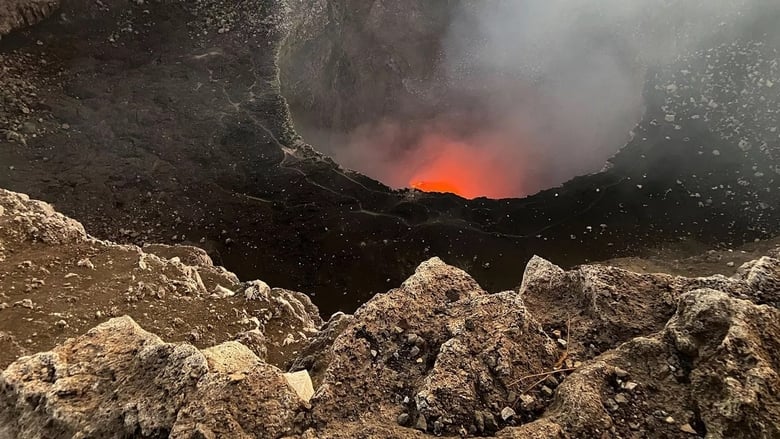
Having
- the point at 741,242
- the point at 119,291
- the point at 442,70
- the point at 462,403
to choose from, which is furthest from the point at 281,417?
the point at 442,70

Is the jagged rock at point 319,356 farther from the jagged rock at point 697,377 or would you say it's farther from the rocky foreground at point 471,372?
the jagged rock at point 697,377

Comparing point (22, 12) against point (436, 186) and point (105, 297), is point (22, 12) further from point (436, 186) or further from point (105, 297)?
point (436, 186)

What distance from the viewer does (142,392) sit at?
592 cm

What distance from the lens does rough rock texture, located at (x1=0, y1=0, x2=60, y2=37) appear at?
22.1 metres

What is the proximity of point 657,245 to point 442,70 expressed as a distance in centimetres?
1513

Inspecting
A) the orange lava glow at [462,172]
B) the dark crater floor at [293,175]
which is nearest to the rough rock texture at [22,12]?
the dark crater floor at [293,175]

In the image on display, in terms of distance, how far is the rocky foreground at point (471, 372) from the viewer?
192 inches

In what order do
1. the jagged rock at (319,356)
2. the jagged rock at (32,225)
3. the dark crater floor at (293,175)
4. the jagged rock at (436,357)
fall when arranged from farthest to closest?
the dark crater floor at (293,175)
the jagged rock at (32,225)
the jagged rock at (319,356)
the jagged rock at (436,357)

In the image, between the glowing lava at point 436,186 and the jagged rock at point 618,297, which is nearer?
the jagged rock at point 618,297

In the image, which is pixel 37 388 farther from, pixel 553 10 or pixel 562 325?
pixel 553 10

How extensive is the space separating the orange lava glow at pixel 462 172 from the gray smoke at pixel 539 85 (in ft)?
0.24

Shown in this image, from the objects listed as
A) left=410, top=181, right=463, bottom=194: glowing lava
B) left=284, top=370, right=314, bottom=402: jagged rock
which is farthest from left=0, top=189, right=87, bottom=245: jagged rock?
left=410, top=181, right=463, bottom=194: glowing lava

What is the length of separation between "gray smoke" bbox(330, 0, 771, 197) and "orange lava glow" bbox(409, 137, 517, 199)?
0.07m

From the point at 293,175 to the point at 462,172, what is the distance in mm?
9552
